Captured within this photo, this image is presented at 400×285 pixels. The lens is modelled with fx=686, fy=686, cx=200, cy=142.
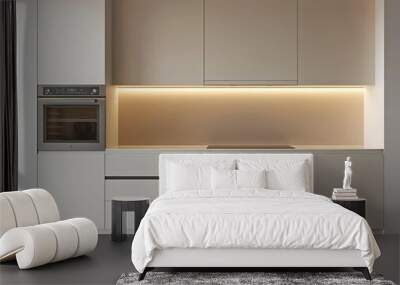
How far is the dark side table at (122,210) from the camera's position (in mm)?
6328

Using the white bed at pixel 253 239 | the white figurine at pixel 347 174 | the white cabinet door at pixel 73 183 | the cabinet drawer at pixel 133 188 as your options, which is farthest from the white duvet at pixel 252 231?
the white cabinet door at pixel 73 183

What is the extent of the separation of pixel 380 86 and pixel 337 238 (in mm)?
2684

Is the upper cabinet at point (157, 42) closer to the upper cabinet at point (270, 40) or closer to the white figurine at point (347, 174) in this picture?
the upper cabinet at point (270, 40)

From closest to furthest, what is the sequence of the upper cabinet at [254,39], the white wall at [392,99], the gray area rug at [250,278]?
the gray area rug at [250,278] < the white wall at [392,99] < the upper cabinet at [254,39]

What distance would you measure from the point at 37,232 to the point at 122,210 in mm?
1359

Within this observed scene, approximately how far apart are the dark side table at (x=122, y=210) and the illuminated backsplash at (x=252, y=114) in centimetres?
143

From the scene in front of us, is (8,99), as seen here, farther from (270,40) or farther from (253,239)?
(253,239)

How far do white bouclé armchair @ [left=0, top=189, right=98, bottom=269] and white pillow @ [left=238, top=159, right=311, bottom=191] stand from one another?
1755 mm

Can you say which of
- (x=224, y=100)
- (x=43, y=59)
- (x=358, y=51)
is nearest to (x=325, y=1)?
(x=358, y=51)

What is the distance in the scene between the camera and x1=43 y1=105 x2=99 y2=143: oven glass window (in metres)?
6.89

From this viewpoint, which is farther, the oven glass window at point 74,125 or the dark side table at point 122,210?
the oven glass window at point 74,125

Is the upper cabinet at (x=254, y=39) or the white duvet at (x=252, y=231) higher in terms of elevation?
the upper cabinet at (x=254, y=39)

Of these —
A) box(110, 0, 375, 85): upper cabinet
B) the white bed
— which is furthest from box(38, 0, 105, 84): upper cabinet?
the white bed

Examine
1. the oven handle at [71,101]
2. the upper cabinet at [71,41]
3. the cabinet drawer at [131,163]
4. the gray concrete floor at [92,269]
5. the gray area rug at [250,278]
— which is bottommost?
the gray concrete floor at [92,269]
